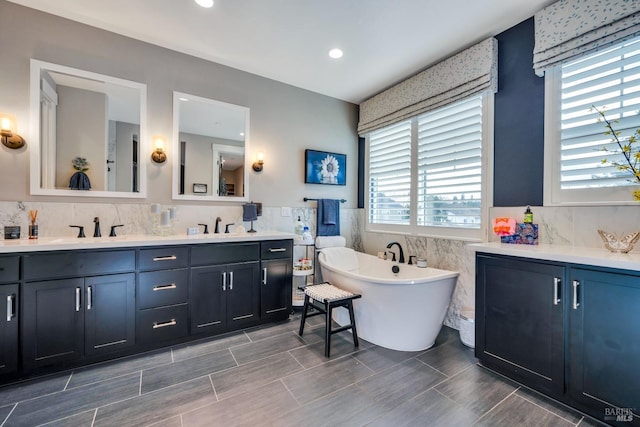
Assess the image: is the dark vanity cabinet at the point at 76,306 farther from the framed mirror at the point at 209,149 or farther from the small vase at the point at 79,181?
the framed mirror at the point at 209,149

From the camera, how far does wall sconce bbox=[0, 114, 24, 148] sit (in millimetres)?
2229

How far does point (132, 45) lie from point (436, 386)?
13.0 ft

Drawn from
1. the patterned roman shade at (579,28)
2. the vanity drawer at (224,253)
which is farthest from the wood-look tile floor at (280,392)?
the patterned roman shade at (579,28)

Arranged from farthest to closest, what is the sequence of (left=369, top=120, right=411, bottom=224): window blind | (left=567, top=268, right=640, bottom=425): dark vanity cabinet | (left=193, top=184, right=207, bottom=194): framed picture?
(left=369, top=120, right=411, bottom=224): window blind, (left=193, top=184, right=207, bottom=194): framed picture, (left=567, top=268, right=640, bottom=425): dark vanity cabinet

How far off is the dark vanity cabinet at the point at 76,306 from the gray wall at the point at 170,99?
0.77m

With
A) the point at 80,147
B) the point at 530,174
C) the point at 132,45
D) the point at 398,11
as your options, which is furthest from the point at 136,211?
the point at 530,174

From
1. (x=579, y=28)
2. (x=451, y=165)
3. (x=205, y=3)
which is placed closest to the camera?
(x=579, y=28)

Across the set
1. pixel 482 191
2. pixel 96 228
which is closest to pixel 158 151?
pixel 96 228

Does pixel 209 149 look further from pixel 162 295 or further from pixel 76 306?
pixel 76 306

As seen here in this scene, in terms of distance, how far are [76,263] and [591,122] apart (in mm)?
3926

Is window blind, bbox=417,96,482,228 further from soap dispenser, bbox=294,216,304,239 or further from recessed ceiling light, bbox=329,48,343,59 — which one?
soap dispenser, bbox=294,216,304,239

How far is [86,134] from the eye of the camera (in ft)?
8.38

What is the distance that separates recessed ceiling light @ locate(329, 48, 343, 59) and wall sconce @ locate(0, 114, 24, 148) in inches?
112

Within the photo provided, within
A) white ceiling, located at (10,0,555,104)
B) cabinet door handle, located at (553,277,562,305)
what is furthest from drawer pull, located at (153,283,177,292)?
A: cabinet door handle, located at (553,277,562,305)
